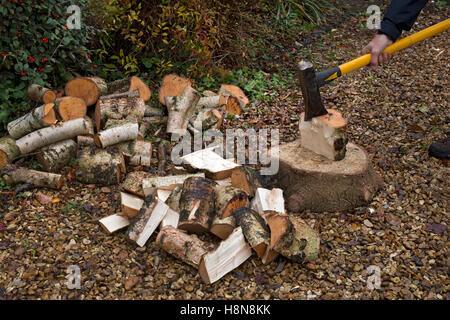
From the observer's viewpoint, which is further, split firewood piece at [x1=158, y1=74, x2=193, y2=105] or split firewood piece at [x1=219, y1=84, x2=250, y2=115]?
split firewood piece at [x1=219, y1=84, x2=250, y2=115]

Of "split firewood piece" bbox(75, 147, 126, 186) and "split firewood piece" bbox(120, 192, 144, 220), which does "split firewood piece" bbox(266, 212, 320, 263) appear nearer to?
"split firewood piece" bbox(120, 192, 144, 220)

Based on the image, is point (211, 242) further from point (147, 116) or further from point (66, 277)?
point (147, 116)

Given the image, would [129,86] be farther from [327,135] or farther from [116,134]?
[327,135]

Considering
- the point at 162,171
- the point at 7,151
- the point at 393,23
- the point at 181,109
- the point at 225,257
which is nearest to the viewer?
the point at 225,257

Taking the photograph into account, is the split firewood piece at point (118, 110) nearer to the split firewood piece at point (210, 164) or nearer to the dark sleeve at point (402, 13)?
the split firewood piece at point (210, 164)

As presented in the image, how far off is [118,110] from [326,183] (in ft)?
5.85

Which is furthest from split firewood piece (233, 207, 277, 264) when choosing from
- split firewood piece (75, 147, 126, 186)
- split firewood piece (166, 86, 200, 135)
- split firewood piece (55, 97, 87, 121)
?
split firewood piece (55, 97, 87, 121)

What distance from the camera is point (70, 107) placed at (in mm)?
3451

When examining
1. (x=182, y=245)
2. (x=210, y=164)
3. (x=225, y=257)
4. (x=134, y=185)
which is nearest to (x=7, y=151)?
(x=134, y=185)

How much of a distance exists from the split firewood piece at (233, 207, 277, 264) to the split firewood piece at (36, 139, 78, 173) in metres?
1.52

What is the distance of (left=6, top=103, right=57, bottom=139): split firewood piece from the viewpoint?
3320mm

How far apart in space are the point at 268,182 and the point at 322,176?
417 mm

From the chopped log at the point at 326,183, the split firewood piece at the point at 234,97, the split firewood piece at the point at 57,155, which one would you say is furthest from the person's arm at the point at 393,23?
the split firewood piece at the point at 57,155

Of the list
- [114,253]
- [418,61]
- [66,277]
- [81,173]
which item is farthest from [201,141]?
[418,61]
